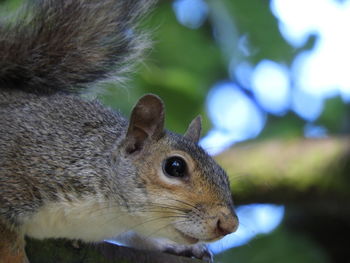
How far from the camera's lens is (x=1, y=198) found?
2.72 metres

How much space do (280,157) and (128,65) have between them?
1.16 m

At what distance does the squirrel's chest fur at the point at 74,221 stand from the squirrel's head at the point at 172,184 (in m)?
0.11

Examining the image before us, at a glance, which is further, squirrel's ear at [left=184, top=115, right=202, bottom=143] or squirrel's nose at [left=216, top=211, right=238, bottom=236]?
squirrel's ear at [left=184, top=115, right=202, bottom=143]

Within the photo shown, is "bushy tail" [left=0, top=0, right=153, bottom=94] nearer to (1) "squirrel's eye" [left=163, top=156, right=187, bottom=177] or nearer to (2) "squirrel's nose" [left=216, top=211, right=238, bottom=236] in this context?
(1) "squirrel's eye" [left=163, top=156, right=187, bottom=177]

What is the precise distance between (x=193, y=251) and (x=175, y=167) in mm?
488

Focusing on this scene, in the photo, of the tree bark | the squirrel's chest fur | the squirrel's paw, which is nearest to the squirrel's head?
the squirrel's chest fur

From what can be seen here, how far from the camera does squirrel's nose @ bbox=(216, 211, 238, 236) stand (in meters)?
2.64

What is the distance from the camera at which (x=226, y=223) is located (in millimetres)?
2639

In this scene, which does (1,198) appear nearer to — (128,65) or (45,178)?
(45,178)

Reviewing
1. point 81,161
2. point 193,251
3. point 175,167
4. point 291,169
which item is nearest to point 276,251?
point 291,169

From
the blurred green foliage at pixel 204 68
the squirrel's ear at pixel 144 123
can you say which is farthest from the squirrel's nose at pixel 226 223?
the blurred green foliage at pixel 204 68

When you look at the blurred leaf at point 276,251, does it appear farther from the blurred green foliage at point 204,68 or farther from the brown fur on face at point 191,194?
the brown fur on face at point 191,194

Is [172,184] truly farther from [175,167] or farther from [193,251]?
[193,251]

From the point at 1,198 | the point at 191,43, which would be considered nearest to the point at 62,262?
the point at 1,198
